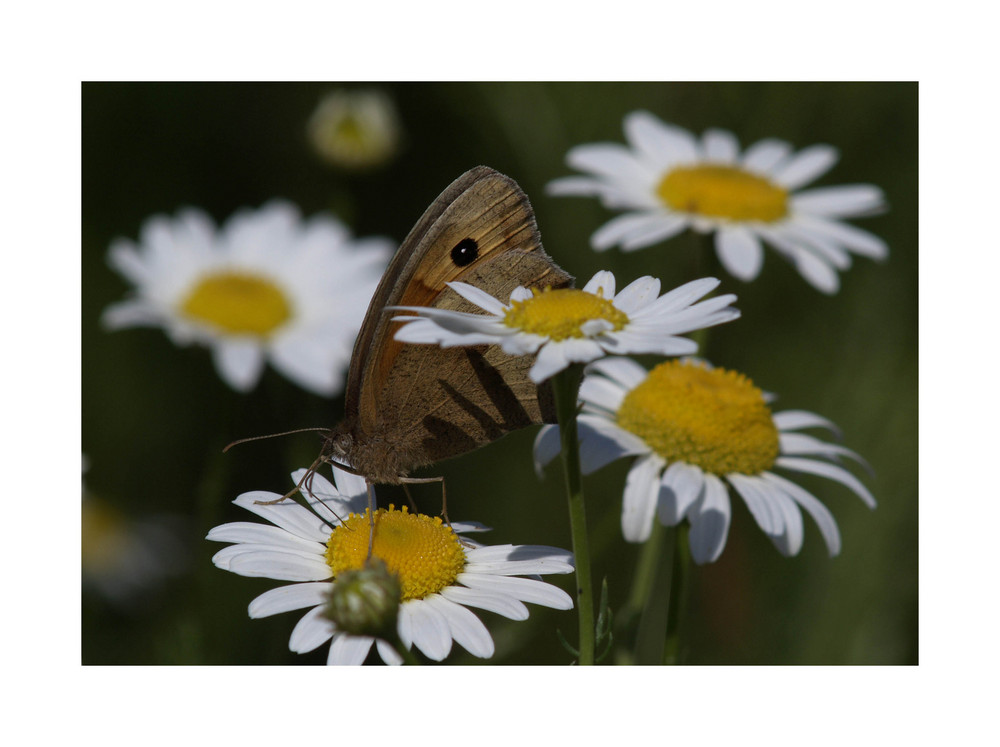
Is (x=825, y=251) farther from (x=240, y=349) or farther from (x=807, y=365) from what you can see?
(x=240, y=349)

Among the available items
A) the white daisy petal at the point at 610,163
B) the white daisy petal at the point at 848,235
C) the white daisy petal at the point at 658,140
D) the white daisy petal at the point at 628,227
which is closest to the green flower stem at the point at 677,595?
the white daisy petal at the point at 628,227

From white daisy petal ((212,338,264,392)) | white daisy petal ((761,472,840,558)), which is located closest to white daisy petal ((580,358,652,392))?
white daisy petal ((761,472,840,558))

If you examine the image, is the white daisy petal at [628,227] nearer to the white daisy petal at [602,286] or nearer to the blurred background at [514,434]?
the blurred background at [514,434]

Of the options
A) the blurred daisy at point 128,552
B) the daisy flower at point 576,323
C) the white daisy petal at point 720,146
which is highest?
the white daisy petal at point 720,146

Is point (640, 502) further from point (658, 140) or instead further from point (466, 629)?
point (658, 140)

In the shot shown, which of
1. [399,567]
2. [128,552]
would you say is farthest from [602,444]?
[128,552]

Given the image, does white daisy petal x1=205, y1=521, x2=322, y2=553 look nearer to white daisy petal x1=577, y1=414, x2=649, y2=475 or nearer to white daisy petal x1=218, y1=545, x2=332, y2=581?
white daisy petal x1=218, y1=545, x2=332, y2=581
